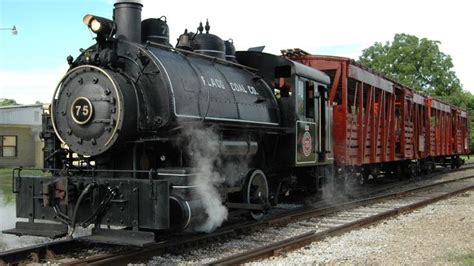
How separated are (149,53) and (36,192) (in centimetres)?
238

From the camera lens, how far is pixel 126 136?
682 cm

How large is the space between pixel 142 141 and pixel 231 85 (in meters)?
2.20

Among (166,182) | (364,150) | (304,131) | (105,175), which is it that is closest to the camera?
(166,182)

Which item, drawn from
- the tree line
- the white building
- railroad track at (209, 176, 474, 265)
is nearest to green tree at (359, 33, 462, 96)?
the tree line

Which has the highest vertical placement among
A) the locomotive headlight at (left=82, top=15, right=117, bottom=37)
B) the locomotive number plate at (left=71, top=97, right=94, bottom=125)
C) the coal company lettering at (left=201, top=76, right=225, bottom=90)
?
the locomotive headlight at (left=82, top=15, right=117, bottom=37)

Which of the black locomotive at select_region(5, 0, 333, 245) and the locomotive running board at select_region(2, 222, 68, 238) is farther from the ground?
the black locomotive at select_region(5, 0, 333, 245)

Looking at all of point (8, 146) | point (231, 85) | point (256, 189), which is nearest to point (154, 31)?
point (231, 85)

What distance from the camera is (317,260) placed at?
652 cm

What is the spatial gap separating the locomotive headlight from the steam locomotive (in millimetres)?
14

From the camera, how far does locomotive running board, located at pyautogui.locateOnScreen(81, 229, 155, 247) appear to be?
19.4ft

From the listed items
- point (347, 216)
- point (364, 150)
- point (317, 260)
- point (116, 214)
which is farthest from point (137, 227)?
point (364, 150)

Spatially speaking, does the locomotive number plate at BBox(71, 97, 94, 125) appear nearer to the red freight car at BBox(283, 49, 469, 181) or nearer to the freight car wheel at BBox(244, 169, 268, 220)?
the freight car wheel at BBox(244, 169, 268, 220)

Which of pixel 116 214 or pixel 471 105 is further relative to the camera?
pixel 471 105

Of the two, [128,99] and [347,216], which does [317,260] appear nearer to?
[128,99]
